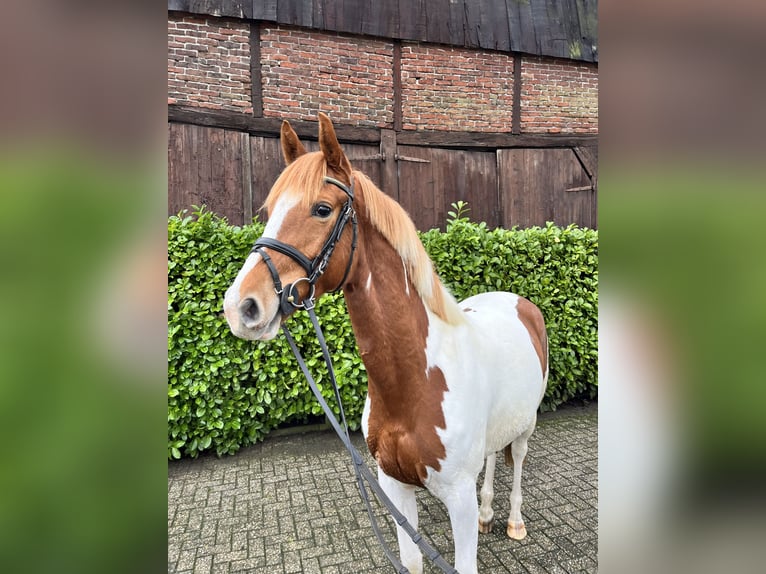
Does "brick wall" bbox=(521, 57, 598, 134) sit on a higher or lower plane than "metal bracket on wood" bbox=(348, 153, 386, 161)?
higher

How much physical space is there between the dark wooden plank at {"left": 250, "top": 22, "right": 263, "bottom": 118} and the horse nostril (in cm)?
508

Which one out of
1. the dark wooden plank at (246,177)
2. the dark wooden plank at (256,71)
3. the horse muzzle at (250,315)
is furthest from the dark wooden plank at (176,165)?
the horse muzzle at (250,315)

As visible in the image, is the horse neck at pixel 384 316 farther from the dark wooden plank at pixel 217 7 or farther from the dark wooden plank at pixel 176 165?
the dark wooden plank at pixel 217 7

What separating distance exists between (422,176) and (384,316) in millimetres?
5001

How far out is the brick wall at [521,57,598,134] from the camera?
6668 mm

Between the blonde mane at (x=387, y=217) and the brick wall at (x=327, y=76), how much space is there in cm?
460

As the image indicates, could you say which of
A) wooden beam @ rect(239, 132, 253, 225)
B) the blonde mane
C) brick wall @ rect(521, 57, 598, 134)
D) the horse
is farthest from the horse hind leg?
brick wall @ rect(521, 57, 598, 134)

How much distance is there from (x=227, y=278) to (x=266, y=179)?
227cm

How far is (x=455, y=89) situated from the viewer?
631cm

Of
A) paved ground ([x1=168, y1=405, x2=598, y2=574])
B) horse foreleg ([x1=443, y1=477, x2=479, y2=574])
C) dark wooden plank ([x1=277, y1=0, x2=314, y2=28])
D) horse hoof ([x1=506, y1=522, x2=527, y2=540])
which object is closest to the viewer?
horse foreleg ([x1=443, y1=477, x2=479, y2=574])

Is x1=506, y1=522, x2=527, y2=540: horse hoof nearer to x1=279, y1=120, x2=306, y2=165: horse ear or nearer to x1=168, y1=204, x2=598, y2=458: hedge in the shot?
x1=168, y1=204, x2=598, y2=458: hedge

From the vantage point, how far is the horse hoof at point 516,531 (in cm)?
287
